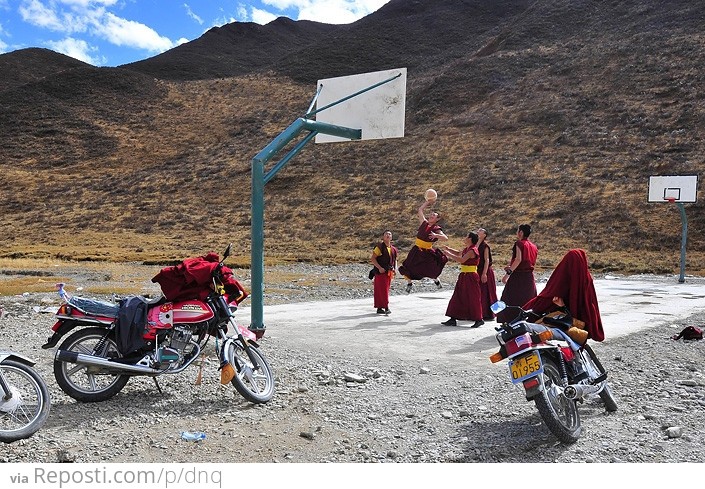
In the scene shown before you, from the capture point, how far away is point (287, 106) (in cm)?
7794

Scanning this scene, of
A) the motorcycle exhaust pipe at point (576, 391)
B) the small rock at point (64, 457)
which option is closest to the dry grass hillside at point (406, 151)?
the motorcycle exhaust pipe at point (576, 391)

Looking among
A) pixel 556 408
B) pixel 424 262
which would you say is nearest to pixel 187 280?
pixel 556 408

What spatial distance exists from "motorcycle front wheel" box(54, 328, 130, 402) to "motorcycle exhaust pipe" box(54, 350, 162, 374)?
0.09 metres

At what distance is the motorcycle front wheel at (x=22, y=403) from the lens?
5.50 m

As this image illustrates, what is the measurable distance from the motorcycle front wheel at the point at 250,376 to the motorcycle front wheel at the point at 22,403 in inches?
64.8

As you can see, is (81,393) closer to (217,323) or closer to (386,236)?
(217,323)

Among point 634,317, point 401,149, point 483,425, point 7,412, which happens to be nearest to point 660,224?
point 401,149

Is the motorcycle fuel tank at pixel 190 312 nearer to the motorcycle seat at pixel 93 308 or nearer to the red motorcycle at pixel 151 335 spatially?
the red motorcycle at pixel 151 335

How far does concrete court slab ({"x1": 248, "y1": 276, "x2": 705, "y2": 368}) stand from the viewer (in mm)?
9672

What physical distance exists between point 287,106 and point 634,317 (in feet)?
223

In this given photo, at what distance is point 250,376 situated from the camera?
22.4ft

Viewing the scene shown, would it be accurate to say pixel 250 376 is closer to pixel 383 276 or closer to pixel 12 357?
pixel 12 357

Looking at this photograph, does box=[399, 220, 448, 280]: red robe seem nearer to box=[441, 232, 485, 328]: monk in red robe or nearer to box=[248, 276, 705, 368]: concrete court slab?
box=[248, 276, 705, 368]: concrete court slab

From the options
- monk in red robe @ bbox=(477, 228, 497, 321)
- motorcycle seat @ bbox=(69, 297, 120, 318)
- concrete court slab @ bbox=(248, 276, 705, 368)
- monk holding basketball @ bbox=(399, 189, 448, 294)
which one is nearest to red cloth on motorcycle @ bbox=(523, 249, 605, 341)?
concrete court slab @ bbox=(248, 276, 705, 368)
